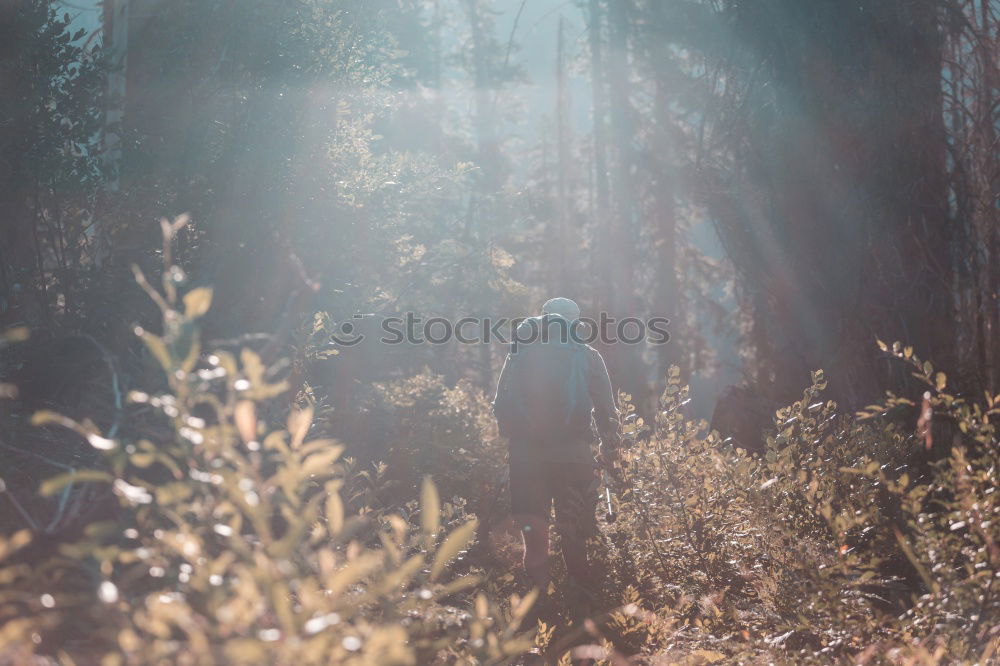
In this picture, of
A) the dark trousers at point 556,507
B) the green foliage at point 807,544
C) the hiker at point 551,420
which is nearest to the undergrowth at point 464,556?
the green foliage at point 807,544

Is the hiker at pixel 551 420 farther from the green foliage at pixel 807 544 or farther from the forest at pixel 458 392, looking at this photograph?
the green foliage at pixel 807 544

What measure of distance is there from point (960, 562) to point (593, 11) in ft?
60.9

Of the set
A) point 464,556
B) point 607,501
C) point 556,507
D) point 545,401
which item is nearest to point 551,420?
point 545,401

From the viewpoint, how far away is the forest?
3.20 metres

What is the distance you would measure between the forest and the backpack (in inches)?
1.1

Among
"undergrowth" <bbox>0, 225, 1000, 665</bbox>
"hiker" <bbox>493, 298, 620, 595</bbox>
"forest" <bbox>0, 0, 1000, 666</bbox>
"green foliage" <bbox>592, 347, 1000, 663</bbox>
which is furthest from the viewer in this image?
"hiker" <bbox>493, 298, 620, 595</bbox>

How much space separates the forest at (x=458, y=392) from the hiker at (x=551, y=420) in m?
0.03

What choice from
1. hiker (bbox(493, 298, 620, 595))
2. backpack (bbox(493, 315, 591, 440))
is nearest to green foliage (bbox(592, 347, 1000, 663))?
hiker (bbox(493, 298, 620, 595))

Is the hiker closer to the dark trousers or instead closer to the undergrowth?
the dark trousers

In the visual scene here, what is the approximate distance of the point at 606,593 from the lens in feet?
19.9

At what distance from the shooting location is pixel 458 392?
12719mm

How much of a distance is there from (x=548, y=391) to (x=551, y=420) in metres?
0.20

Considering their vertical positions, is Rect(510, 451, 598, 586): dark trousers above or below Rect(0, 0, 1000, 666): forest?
below

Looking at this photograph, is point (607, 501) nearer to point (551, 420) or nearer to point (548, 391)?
point (551, 420)
